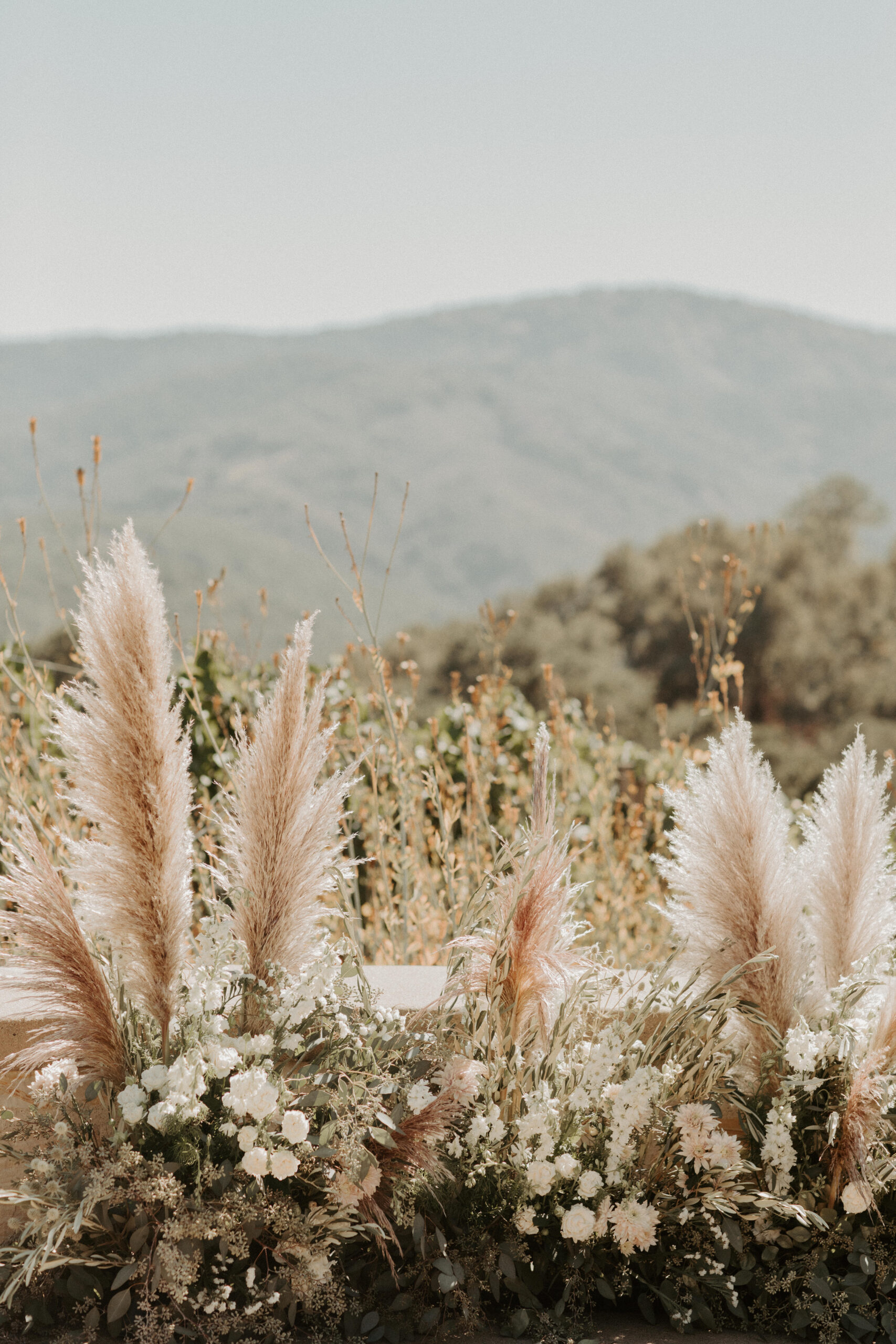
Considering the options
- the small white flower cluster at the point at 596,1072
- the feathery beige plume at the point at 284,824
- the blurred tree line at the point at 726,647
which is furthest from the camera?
the blurred tree line at the point at 726,647

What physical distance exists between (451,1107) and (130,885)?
0.67 meters

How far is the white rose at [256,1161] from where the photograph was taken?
5.11 feet

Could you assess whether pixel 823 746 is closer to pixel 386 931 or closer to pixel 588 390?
pixel 386 931

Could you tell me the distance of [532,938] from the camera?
1.75 meters

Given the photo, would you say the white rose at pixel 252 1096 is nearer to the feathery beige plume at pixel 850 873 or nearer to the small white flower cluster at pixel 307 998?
the small white flower cluster at pixel 307 998

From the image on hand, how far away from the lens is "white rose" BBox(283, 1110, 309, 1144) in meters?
1.57

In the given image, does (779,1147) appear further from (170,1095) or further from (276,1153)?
(170,1095)

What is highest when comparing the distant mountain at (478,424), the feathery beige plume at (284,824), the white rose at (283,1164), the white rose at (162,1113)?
the distant mountain at (478,424)

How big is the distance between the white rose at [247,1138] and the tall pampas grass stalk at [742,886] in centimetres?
85

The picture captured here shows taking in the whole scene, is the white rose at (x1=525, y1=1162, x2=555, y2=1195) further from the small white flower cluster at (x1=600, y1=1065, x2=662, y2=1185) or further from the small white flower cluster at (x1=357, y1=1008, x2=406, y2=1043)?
the small white flower cluster at (x1=357, y1=1008, x2=406, y2=1043)

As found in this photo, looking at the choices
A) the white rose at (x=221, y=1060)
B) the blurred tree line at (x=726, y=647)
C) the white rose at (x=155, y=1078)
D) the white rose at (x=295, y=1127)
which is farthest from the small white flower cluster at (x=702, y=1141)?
the blurred tree line at (x=726, y=647)

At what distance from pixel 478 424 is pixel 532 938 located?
141 m

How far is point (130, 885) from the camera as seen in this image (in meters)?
1.60

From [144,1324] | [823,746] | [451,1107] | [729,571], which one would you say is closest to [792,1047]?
[451,1107]
